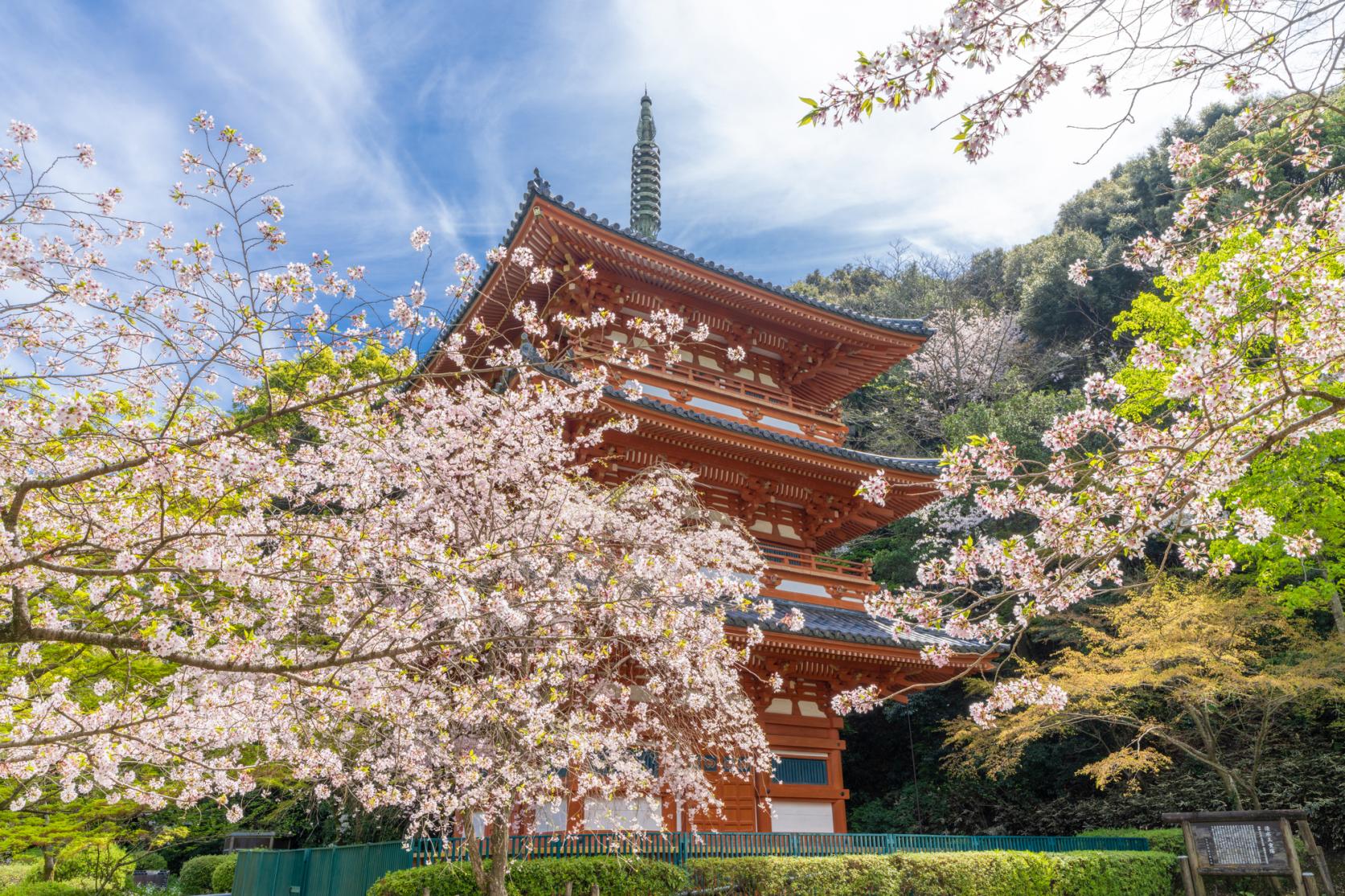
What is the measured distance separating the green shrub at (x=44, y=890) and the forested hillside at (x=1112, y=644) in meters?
15.4

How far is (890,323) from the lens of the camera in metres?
15.1

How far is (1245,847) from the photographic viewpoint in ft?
39.9

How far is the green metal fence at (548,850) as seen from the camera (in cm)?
891

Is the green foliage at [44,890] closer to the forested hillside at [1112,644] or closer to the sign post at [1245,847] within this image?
the forested hillside at [1112,644]

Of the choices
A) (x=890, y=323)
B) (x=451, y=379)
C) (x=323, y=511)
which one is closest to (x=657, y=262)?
(x=451, y=379)

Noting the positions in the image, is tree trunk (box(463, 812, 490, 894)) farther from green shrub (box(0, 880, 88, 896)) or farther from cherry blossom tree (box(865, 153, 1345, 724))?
green shrub (box(0, 880, 88, 896))

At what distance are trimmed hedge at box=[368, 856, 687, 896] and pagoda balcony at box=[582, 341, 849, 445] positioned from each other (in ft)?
20.8

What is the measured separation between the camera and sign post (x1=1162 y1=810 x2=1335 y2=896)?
1159 centimetres

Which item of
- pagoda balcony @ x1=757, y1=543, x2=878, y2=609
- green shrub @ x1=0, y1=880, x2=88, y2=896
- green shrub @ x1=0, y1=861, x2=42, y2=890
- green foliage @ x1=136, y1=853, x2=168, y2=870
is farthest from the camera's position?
green foliage @ x1=136, y1=853, x2=168, y2=870

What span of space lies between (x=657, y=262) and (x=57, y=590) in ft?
28.5

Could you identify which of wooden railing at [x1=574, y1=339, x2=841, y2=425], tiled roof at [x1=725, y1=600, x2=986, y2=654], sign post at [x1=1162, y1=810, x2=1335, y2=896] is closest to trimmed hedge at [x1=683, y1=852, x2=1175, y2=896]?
sign post at [x1=1162, y1=810, x2=1335, y2=896]

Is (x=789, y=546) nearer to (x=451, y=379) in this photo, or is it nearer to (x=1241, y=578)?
(x=451, y=379)

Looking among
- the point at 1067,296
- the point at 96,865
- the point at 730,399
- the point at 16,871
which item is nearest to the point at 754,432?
the point at 730,399

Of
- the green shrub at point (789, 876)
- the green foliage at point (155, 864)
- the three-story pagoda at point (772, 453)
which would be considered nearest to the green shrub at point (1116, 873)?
the three-story pagoda at point (772, 453)
